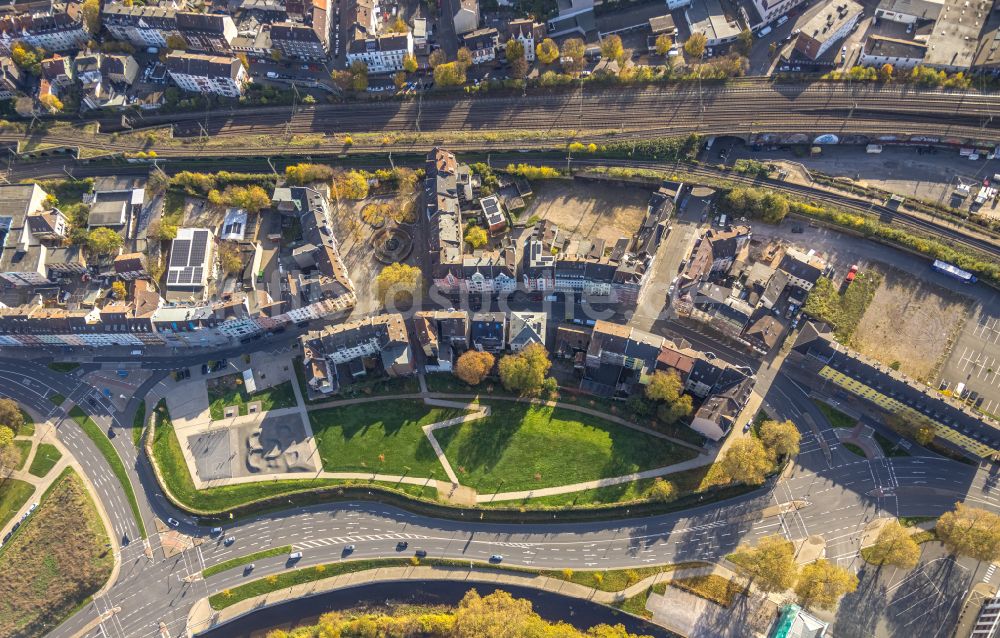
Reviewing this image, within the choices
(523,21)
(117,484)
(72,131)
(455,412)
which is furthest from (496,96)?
(117,484)

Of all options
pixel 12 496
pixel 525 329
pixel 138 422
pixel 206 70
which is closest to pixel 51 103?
pixel 206 70

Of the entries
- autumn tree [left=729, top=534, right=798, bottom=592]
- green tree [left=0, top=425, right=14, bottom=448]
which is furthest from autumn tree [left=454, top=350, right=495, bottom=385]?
green tree [left=0, top=425, right=14, bottom=448]

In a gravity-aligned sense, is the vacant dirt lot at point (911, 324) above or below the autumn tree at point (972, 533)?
above

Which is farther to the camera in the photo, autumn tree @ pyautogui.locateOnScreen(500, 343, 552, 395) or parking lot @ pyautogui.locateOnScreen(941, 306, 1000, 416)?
autumn tree @ pyautogui.locateOnScreen(500, 343, 552, 395)

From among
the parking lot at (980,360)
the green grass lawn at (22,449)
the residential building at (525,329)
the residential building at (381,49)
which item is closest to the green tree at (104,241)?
the green grass lawn at (22,449)

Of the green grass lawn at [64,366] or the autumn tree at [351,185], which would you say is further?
the autumn tree at [351,185]

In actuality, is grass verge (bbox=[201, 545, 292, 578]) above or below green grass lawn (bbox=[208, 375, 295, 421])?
below

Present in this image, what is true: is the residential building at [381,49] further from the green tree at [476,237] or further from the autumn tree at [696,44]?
the autumn tree at [696,44]

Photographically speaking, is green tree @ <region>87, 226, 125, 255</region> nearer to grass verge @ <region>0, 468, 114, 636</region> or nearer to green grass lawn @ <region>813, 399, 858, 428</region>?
grass verge @ <region>0, 468, 114, 636</region>
